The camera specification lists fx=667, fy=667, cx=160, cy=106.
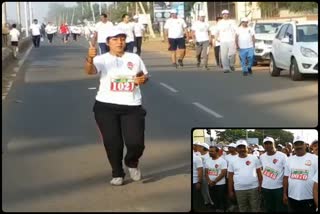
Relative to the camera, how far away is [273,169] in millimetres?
3939

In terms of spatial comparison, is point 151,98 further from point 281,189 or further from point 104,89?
point 281,189

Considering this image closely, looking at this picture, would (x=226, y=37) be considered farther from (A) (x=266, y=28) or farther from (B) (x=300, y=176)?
(B) (x=300, y=176)

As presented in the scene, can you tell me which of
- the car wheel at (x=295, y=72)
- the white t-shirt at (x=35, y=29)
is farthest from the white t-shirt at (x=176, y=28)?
the white t-shirt at (x=35, y=29)

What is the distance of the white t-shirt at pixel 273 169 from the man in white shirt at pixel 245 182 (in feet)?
0.11

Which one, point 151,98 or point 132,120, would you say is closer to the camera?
point 132,120

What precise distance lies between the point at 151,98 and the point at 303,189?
8615 mm

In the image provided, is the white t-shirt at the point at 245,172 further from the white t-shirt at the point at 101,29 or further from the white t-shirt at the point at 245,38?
the white t-shirt at the point at 245,38

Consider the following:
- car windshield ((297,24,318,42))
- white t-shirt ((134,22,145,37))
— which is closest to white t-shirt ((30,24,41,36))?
white t-shirt ((134,22,145,37))

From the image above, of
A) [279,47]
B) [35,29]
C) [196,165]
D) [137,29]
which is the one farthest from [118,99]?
[35,29]

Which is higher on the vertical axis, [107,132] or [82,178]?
[107,132]

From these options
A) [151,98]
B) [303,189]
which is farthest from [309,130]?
[151,98]

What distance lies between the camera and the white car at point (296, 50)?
48.5 ft

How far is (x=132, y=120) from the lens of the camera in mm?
6152

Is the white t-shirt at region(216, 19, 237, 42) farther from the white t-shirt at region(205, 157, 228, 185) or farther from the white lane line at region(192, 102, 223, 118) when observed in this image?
A: the white t-shirt at region(205, 157, 228, 185)
